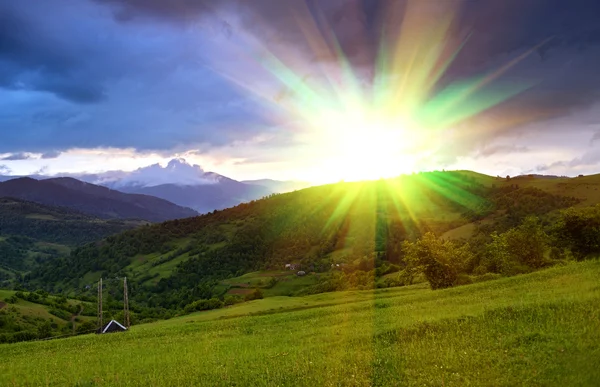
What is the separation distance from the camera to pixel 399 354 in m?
19.2

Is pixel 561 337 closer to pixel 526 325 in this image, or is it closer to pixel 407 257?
pixel 526 325

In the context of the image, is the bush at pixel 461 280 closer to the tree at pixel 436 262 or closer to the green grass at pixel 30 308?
the tree at pixel 436 262

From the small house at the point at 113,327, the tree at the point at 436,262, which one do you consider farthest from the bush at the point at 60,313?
the tree at the point at 436,262

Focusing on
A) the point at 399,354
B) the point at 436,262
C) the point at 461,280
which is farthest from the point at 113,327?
the point at 399,354

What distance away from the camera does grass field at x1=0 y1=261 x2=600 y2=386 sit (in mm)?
15945

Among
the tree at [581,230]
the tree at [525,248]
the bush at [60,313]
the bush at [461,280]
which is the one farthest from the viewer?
the bush at [60,313]

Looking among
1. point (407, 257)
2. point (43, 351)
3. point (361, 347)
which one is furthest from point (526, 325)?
point (407, 257)

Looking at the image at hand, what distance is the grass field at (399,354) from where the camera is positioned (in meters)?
15.9

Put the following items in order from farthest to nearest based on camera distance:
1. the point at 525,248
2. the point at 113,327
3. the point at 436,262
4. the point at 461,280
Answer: the point at 525,248 → the point at 436,262 → the point at 113,327 → the point at 461,280

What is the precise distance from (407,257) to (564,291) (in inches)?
1522

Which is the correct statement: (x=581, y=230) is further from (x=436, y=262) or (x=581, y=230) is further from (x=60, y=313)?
(x=60, y=313)

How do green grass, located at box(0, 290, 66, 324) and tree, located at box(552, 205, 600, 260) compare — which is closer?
tree, located at box(552, 205, 600, 260)

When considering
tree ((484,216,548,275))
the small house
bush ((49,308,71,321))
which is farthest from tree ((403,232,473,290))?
bush ((49,308,71,321))

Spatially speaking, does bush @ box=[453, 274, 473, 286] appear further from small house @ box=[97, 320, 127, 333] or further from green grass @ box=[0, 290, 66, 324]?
green grass @ box=[0, 290, 66, 324]
